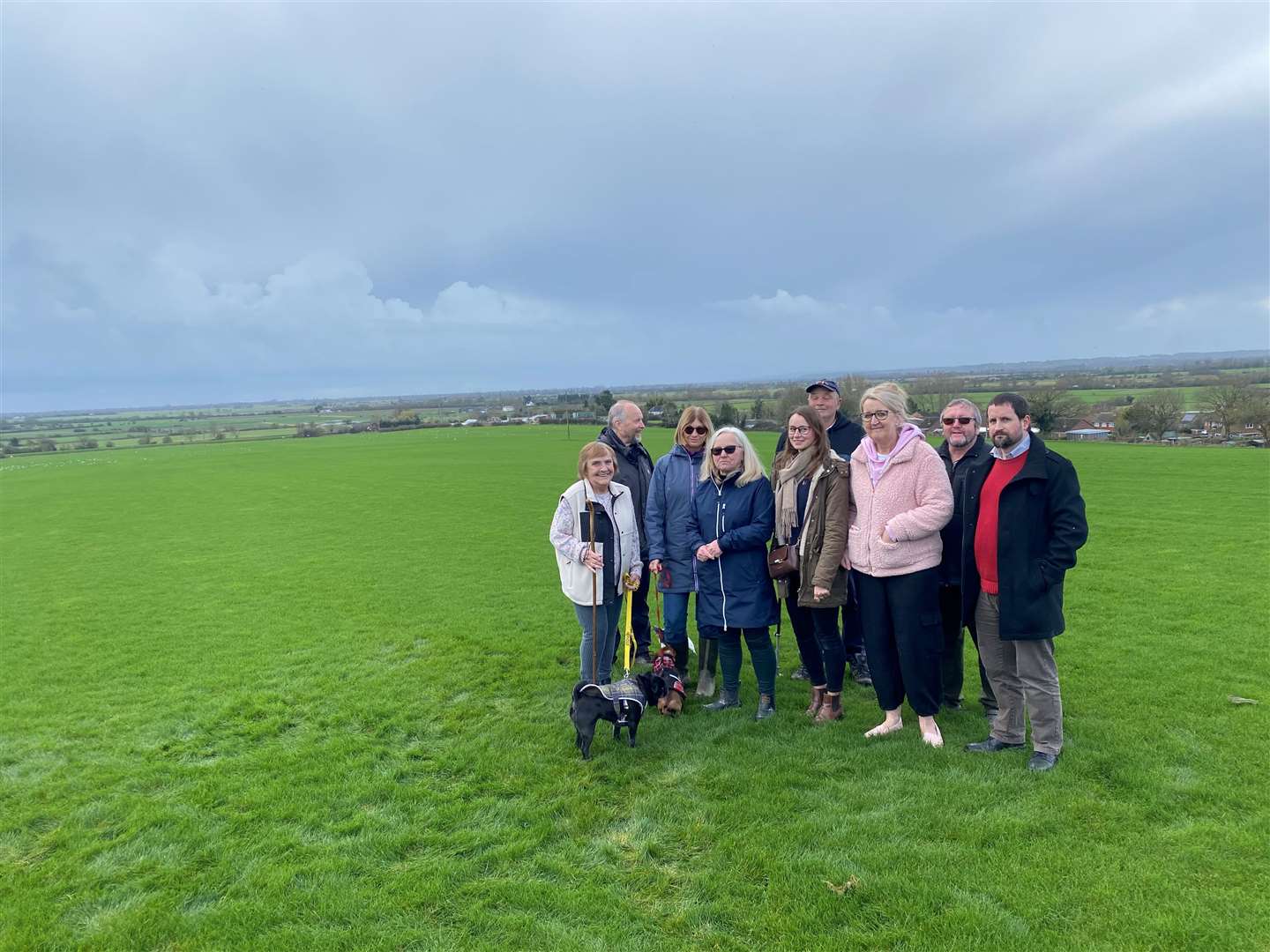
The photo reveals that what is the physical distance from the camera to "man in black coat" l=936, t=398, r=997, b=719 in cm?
479

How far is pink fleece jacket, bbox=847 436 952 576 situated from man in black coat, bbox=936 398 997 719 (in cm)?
38

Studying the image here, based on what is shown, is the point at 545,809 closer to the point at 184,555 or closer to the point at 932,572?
the point at 932,572

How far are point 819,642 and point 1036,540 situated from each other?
5.67 ft

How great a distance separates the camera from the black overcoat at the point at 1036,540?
12.8ft

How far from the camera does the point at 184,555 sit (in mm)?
13719

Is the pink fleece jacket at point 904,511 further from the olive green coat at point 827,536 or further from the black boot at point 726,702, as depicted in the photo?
the black boot at point 726,702

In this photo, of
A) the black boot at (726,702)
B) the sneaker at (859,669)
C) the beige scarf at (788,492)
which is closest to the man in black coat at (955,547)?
the sneaker at (859,669)

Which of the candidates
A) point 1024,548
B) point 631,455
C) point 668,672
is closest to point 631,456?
point 631,455

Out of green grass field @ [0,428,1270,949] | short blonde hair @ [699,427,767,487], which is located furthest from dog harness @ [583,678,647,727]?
short blonde hair @ [699,427,767,487]

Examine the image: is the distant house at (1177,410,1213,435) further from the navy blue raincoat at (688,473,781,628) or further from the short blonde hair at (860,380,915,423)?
the navy blue raincoat at (688,473,781,628)

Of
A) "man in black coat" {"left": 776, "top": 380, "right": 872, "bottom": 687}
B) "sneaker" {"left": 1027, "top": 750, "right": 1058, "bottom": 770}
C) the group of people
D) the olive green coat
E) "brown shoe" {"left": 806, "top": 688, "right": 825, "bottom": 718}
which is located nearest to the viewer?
the group of people

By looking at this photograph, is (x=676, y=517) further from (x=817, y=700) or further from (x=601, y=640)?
(x=817, y=700)

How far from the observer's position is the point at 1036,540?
4012mm

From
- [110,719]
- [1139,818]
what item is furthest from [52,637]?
[1139,818]
